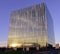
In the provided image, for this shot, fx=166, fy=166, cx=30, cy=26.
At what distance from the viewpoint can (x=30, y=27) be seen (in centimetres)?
15862

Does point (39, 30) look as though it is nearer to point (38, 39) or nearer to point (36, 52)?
point (38, 39)

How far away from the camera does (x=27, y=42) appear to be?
15512cm

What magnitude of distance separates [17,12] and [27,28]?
75.7ft

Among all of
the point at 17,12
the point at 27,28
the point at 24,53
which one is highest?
the point at 17,12

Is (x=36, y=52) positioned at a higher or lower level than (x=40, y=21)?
lower

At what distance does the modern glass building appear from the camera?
15088 cm

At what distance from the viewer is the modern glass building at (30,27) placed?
151 metres

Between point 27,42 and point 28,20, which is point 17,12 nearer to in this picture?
point 28,20

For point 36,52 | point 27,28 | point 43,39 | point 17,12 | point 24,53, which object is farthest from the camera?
point 17,12

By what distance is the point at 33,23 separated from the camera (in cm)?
15762

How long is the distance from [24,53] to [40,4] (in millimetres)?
105304

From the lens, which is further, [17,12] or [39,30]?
[17,12]

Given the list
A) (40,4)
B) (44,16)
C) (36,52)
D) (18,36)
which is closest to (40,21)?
(44,16)

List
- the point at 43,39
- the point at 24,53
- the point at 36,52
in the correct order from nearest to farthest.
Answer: the point at 24,53
the point at 36,52
the point at 43,39
